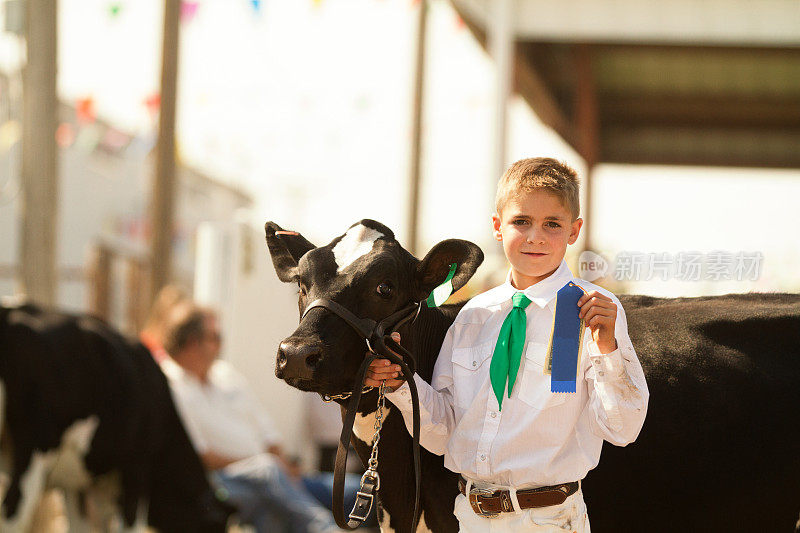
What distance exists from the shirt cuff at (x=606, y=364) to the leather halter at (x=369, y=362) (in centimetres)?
48

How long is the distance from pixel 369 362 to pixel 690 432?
4.05 ft

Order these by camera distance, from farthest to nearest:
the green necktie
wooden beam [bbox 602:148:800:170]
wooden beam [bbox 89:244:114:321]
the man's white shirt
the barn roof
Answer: wooden beam [bbox 602:148:800:170] < wooden beam [bbox 89:244:114:321] < the barn roof < the man's white shirt < the green necktie

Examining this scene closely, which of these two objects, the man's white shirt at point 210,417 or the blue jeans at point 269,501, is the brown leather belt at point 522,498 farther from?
the man's white shirt at point 210,417

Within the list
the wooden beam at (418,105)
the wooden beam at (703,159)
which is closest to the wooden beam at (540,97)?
the wooden beam at (703,159)

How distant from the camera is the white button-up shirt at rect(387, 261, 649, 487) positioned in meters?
2.46

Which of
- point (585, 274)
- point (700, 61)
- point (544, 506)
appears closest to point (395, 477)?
point (544, 506)

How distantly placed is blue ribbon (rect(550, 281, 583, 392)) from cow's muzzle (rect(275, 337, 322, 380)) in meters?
0.61

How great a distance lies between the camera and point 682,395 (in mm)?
3232

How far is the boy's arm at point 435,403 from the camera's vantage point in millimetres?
2650

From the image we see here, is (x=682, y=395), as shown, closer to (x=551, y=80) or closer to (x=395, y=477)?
(x=395, y=477)

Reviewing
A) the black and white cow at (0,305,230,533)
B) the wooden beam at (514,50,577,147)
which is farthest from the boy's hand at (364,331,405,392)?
the wooden beam at (514,50,577,147)

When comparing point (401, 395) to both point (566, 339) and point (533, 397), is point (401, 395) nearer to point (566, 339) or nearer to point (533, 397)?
point (533, 397)

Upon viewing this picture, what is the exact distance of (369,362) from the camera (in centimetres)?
258

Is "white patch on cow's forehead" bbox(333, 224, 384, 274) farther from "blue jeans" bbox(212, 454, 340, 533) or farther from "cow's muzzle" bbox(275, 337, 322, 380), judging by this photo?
"blue jeans" bbox(212, 454, 340, 533)
